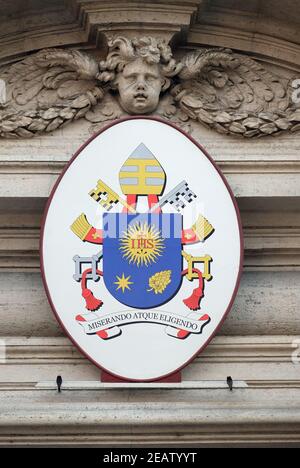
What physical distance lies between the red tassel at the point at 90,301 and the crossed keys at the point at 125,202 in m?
0.49

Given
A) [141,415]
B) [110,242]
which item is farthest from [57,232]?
[141,415]

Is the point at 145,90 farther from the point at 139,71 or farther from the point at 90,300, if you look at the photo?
the point at 90,300

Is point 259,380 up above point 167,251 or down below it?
below

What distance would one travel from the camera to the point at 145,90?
9.39 meters

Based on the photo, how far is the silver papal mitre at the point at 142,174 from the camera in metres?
9.24

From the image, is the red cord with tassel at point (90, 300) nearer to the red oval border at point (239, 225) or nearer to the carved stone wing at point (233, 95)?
the red oval border at point (239, 225)

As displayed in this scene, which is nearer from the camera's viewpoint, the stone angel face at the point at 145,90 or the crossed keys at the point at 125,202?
the crossed keys at the point at 125,202

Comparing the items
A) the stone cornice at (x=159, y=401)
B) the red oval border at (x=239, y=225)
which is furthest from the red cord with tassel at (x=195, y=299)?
the stone cornice at (x=159, y=401)

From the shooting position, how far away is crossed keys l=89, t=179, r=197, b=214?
9219mm

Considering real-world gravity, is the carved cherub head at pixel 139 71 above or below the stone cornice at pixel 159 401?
above

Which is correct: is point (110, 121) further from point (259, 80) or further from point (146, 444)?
point (146, 444)

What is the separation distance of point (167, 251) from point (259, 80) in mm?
1258

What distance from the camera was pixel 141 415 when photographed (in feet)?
28.7

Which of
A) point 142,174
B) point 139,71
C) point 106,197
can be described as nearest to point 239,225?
point 142,174
